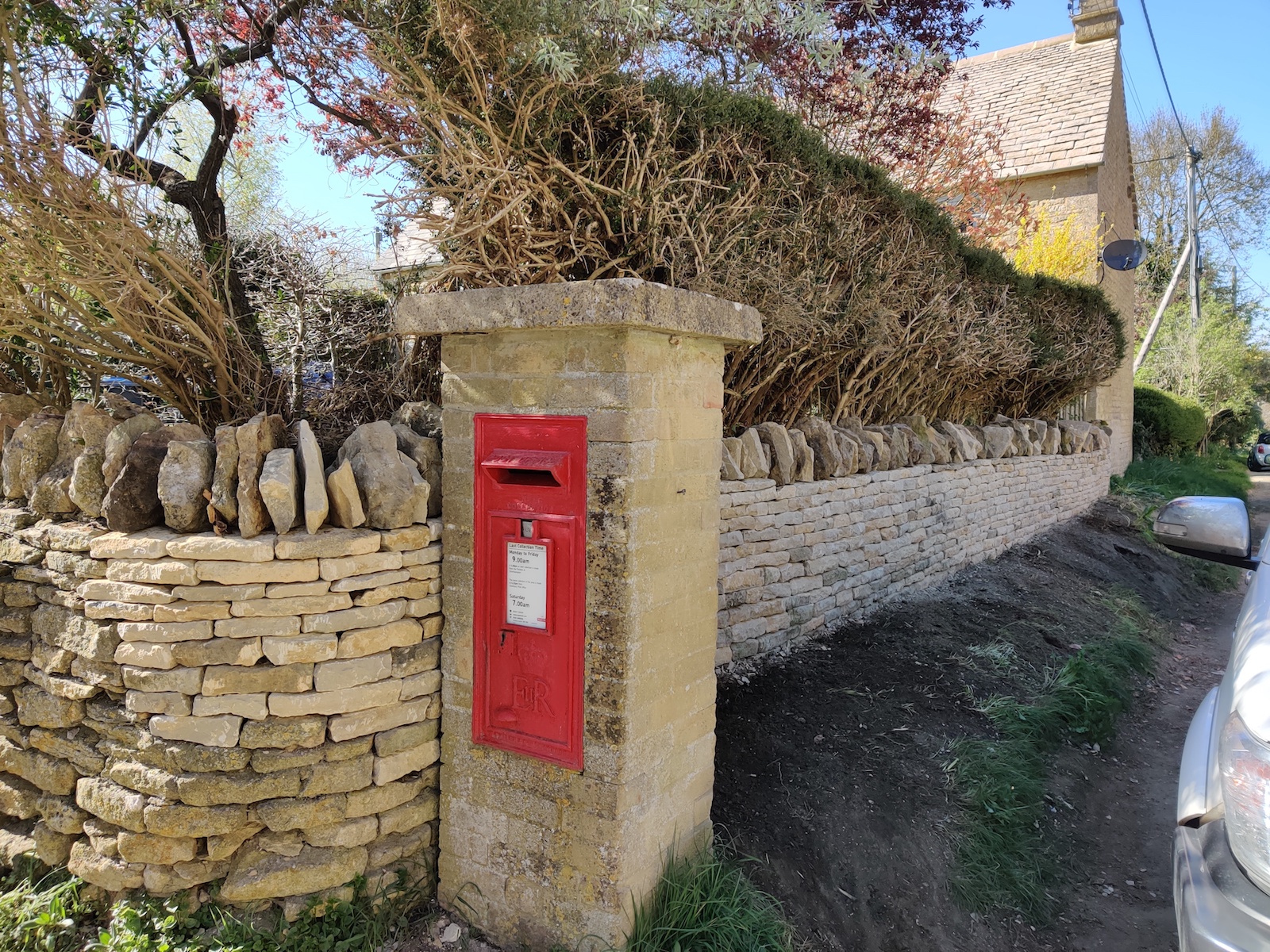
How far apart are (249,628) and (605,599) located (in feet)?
3.96

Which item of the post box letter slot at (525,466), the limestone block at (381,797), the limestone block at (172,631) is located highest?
the post box letter slot at (525,466)

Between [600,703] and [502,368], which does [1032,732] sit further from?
[502,368]

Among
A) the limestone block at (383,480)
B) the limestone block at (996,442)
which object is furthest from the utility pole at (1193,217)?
the limestone block at (383,480)

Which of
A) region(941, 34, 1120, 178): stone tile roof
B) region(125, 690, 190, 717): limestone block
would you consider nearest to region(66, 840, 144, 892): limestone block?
region(125, 690, 190, 717): limestone block

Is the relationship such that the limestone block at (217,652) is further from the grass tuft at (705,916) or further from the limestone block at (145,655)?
the grass tuft at (705,916)

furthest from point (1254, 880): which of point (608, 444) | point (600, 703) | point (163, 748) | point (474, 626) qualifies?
point (163, 748)

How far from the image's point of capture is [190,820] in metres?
2.54

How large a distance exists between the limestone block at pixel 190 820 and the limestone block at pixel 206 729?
0.22 meters

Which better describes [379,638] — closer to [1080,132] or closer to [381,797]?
[381,797]

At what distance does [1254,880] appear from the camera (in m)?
1.78

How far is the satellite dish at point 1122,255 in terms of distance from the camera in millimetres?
10961

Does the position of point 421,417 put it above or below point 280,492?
above

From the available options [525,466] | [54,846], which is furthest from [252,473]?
[54,846]

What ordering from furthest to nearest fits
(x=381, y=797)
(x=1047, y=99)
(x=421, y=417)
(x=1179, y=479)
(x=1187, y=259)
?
(x=1187, y=259) < (x=1179, y=479) < (x=1047, y=99) < (x=421, y=417) < (x=381, y=797)
